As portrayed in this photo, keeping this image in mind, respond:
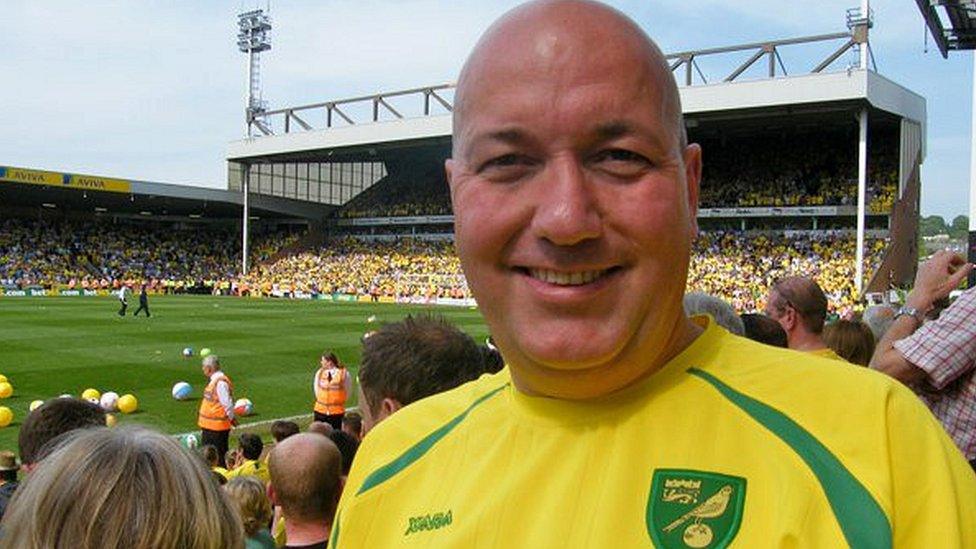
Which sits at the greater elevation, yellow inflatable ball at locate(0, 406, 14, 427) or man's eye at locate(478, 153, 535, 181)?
man's eye at locate(478, 153, 535, 181)

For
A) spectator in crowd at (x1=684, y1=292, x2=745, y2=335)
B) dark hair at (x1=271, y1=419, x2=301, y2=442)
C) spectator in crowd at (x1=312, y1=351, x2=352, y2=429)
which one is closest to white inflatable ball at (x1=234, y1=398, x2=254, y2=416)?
spectator in crowd at (x1=312, y1=351, x2=352, y2=429)

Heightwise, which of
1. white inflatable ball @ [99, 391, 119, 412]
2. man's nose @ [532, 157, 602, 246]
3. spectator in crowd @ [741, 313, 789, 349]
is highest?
man's nose @ [532, 157, 602, 246]

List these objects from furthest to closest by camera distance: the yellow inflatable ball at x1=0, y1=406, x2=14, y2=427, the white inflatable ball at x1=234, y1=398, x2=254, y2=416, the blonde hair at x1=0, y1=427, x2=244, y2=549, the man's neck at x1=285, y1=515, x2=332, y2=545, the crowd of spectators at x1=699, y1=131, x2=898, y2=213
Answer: the crowd of spectators at x1=699, y1=131, x2=898, y2=213, the white inflatable ball at x1=234, y1=398, x2=254, y2=416, the yellow inflatable ball at x1=0, y1=406, x2=14, y2=427, the man's neck at x1=285, y1=515, x2=332, y2=545, the blonde hair at x1=0, y1=427, x2=244, y2=549

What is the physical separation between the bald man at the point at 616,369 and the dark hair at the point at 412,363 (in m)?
1.99

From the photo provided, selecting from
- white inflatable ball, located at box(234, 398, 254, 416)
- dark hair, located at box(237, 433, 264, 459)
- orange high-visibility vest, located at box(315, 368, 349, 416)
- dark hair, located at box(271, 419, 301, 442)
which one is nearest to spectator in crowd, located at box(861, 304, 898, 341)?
dark hair, located at box(271, 419, 301, 442)

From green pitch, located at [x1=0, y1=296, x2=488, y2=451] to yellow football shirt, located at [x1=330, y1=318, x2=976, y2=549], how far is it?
6.81 meters

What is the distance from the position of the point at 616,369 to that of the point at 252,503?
3525mm

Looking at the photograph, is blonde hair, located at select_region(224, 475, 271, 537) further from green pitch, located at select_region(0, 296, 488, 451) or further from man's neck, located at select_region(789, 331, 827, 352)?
green pitch, located at select_region(0, 296, 488, 451)

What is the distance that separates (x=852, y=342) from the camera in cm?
534

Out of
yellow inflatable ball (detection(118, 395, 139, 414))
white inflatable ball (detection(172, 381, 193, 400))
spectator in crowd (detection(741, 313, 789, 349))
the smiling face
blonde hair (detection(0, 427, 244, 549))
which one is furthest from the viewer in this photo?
white inflatable ball (detection(172, 381, 193, 400))

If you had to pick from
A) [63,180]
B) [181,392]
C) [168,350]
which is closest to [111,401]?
[181,392]

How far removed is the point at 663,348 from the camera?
5.28 feet

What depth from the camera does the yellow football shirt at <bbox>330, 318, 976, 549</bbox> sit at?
51.0 inches

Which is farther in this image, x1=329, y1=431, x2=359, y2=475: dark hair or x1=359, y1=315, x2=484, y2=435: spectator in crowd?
x1=329, y1=431, x2=359, y2=475: dark hair
